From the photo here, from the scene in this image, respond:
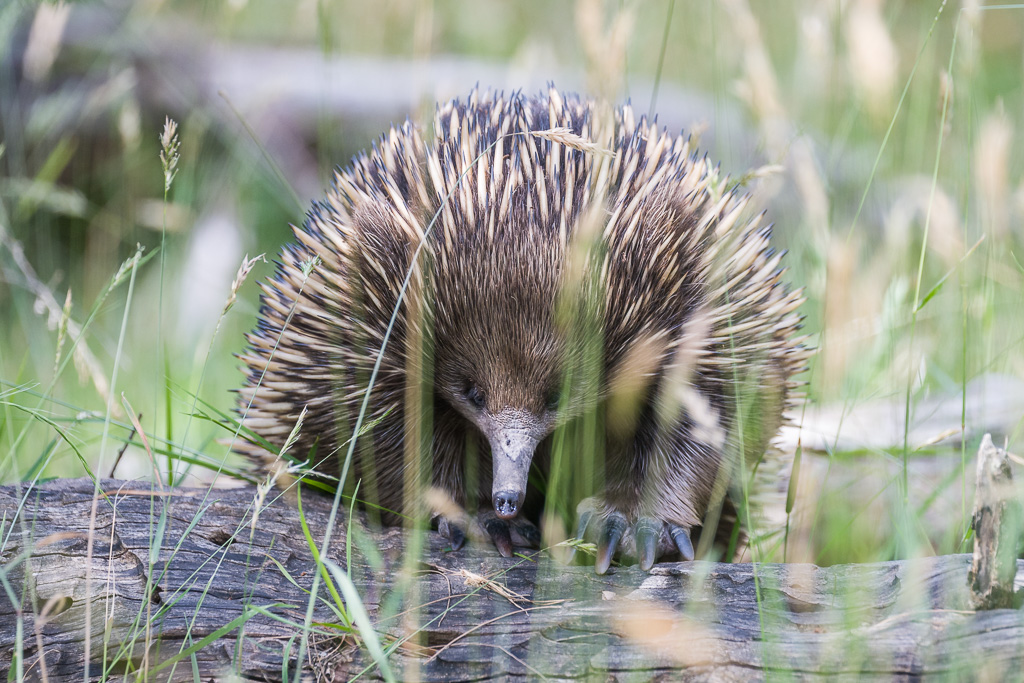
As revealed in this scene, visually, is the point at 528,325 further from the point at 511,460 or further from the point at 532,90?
the point at 532,90

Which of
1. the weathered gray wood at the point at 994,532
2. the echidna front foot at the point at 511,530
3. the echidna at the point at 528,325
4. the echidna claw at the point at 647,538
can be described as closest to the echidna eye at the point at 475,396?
the echidna at the point at 528,325

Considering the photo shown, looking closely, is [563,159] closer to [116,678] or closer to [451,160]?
[451,160]

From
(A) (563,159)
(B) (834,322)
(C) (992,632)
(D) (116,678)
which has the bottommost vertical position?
(D) (116,678)

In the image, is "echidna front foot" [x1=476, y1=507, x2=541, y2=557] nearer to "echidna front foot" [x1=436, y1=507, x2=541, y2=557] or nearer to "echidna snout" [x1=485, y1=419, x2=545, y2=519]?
"echidna front foot" [x1=436, y1=507, x2=541, y2=557]

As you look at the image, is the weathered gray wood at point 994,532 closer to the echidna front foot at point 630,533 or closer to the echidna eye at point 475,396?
the echidna front foot at point 630,533

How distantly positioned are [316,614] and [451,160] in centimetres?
76

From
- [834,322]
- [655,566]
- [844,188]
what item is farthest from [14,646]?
[844,188]

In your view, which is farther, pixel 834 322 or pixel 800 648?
pixel 834 322

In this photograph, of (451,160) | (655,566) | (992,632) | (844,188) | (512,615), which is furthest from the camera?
(844,188)

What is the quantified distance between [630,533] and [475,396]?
0.38 metres

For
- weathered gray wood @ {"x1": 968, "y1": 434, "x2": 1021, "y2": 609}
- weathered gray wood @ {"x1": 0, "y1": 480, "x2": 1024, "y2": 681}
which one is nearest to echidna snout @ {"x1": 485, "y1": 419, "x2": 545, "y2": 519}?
weathered gray wood @ {"x1": 0, "y1": 480, "x2": 1024, "y2": 681}

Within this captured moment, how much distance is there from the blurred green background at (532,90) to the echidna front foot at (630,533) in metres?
0.23

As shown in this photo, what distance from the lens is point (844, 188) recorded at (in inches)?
130

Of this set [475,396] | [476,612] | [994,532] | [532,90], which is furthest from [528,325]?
[532,90]
